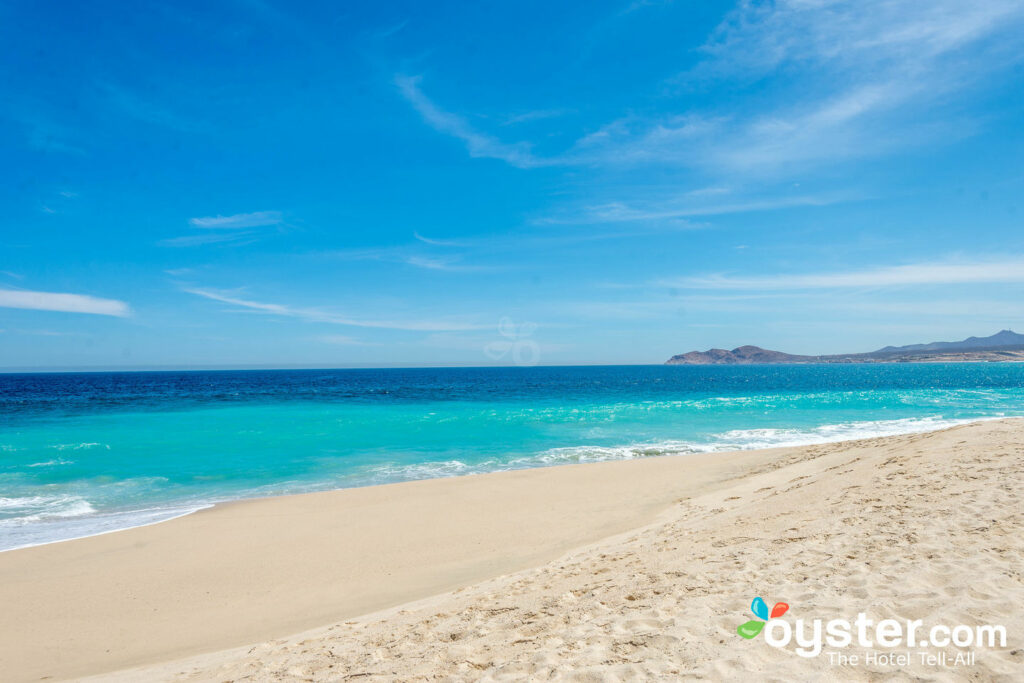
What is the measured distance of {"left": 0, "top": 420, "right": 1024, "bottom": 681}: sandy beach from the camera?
392cm

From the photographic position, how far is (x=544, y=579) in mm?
6168

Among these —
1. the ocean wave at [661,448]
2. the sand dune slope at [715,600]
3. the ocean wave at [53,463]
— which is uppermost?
the sand dune slope at [715,600]

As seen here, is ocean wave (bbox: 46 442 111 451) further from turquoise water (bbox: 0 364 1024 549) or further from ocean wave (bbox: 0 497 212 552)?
ocean wave (bbox: 0 497 212 552)

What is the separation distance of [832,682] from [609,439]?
61.6 feet

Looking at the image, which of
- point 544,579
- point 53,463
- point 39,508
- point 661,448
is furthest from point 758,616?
point 53,463

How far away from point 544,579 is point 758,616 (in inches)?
105

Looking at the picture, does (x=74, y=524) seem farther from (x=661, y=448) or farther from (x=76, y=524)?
(x=661, y=448)

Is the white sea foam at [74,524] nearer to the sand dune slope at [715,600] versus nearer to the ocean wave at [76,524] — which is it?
the ocean wave at [76,524]

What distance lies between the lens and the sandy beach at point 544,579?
3920 millimetres

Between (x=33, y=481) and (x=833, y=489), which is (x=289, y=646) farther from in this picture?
(x=33, y=481)

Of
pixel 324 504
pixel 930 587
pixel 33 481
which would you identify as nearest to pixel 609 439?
pixel 324 504

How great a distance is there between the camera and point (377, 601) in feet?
22.2

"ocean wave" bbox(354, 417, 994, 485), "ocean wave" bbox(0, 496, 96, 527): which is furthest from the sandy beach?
"ocean wave" bbox(354, 417, 994, 485)

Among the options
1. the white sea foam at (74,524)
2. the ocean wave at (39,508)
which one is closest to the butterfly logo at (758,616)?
the white sea foam at (74,524)
